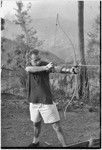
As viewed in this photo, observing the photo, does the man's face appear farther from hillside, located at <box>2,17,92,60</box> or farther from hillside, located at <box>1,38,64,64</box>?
hillside, located at <box>1,38,64,64</box>

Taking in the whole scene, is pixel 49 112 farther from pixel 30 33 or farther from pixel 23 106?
pixel 30 33

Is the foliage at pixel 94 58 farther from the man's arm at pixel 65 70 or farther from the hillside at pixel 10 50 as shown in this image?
the man's arm at pixel 65 70

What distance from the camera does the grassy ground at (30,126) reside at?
4566 mm

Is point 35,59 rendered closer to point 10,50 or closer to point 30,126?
point 30,126

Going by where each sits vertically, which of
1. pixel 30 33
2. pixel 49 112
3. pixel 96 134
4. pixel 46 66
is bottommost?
pixel 96 134

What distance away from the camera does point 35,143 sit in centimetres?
411

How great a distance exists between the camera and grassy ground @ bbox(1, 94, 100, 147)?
15.0 feet

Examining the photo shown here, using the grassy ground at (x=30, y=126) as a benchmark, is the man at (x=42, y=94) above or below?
above

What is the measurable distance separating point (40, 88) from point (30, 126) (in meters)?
1.58

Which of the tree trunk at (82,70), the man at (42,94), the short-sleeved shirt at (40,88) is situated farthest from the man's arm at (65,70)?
the tree trunk at (82,70)

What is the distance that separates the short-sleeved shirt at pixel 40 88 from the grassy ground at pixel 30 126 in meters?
0.73

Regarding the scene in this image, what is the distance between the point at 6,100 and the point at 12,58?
116 centimetres

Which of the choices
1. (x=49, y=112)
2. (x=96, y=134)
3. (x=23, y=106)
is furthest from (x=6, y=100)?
(x=49, y=112)

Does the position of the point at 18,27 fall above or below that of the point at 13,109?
above
